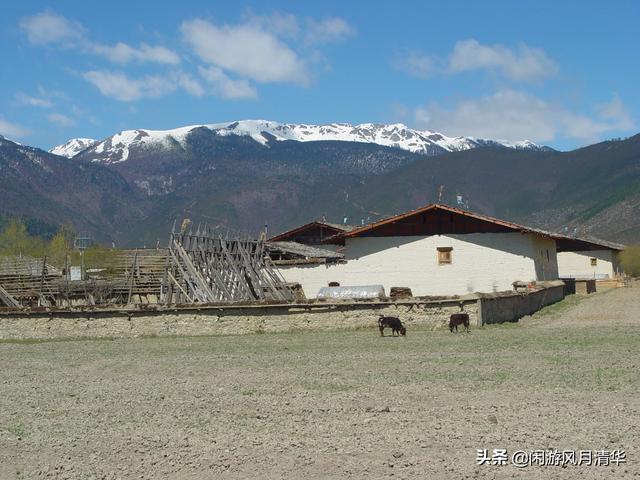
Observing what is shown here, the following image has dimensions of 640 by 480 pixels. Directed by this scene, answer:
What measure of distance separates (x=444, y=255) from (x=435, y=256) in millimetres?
397

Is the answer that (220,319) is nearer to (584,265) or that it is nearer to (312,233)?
(312,233)

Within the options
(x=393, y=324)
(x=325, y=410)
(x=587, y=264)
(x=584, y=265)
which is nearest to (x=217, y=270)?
(x=393, y=324)

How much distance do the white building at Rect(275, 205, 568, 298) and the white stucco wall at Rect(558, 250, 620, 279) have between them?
3317cm

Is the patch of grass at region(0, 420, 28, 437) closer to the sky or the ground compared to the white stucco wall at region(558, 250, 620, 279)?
closer to the ground

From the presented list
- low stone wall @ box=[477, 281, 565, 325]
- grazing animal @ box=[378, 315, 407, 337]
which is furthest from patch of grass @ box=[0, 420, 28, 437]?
low stone wall @ box=[477, 281, 565, 325]

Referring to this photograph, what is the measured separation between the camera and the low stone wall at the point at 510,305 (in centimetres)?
2561

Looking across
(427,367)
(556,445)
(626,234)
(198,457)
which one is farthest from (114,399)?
(626,234)

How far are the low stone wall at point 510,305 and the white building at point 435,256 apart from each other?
82.5 inches

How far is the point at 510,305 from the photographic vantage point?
28.5m

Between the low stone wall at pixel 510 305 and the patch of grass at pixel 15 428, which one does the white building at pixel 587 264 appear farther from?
the patch of grass at pixel 15 428

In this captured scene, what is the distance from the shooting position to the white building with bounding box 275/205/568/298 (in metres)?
37.3

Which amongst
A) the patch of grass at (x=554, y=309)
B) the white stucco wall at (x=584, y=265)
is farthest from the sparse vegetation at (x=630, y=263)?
the patch of grass at (x=554, y=309)

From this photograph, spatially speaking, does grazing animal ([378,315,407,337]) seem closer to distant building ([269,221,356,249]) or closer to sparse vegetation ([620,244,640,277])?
distant building ([269,221,356,249])

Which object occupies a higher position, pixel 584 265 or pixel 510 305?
pixel 584 265
